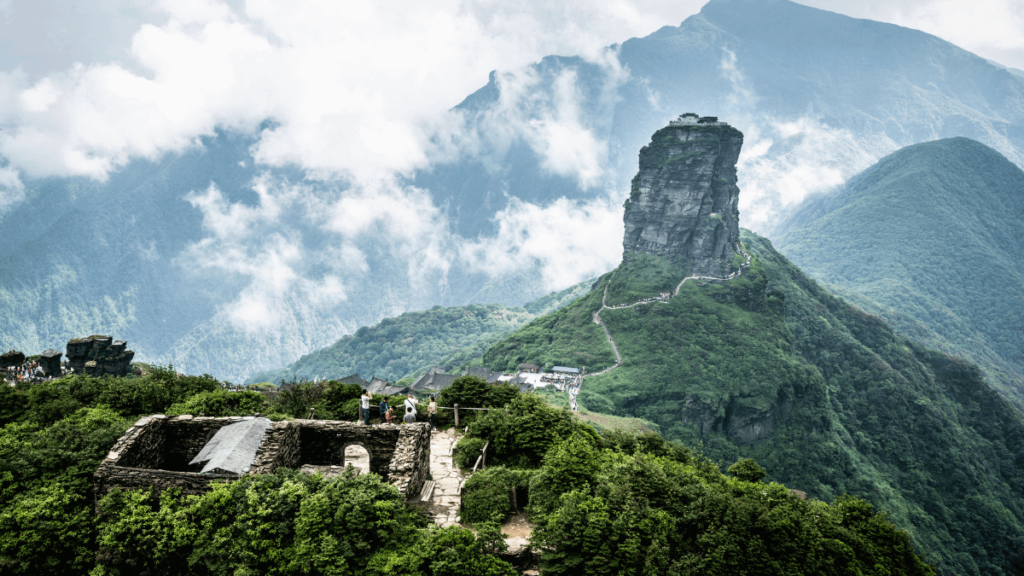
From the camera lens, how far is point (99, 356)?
108ft

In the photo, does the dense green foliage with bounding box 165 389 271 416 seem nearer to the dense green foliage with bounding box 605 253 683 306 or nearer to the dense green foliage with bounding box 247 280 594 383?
the dense green foliage with bounding box 605 253 683 306

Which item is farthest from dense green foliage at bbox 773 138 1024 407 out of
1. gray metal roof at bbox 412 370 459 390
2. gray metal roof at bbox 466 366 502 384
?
gray metal roof at bbox 412 370 459 390

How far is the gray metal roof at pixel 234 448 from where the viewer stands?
14.0 metres

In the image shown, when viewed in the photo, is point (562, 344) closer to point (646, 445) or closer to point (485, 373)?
point (485, 373)

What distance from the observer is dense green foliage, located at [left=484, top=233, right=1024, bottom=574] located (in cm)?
6631

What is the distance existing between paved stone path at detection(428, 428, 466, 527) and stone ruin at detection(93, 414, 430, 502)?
0.63 m

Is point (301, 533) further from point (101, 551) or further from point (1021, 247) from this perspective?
point (1021, 247)

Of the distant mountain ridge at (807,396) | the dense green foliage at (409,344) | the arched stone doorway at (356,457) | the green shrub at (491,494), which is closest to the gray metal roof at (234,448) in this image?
the arched stone doorway at (356,457)

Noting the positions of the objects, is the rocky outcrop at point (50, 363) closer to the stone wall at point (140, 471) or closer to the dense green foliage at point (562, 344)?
the stone wall at point (140, 471)

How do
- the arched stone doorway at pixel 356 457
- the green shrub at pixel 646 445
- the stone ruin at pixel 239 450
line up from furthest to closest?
1. the green shrub at pixel 646 445
2. the arched stone doorway at pixel 356 457
3. the stone ruin at pixel 239 450

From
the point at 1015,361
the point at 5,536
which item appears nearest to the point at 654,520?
the point at 5,536

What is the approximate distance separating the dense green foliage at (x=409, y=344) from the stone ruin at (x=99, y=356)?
97189mm

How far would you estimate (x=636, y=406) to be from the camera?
258 feet

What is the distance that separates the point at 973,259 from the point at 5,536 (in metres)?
239
